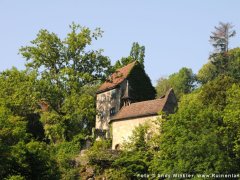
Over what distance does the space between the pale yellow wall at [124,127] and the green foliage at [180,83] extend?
4857cm

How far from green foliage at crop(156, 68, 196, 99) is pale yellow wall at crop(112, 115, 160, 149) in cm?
4857

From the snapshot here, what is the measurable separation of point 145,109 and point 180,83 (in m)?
53.1

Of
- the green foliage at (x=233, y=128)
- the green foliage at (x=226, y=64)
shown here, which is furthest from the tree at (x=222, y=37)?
the green foliage at (x=233, y=128)

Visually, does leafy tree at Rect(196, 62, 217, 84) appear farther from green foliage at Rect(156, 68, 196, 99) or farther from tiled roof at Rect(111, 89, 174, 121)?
tiled roof at Rect(111, 89, 174, 121)

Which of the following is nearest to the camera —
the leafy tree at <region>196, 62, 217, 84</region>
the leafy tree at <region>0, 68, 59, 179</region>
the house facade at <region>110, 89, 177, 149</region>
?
the leafy tree at <region>0, 68, 59, 179</region>

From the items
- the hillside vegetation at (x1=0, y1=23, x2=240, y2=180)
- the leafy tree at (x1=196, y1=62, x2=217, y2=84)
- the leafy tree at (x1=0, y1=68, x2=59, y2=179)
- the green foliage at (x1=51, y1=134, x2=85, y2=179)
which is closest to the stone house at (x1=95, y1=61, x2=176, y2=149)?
the hillside vegetation at (x1=0, y1=23, x2=240, y2=180)

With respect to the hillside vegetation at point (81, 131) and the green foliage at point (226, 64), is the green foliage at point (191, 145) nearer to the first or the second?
the hillside vegetation at point (81, 131)

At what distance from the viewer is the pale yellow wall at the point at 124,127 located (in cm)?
4288

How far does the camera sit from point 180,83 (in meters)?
95.5

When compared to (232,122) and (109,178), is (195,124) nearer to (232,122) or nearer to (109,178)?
(232,122)

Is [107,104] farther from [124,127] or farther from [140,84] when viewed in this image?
[124,127]

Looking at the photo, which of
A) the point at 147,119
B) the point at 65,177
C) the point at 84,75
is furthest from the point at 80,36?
the point at 65,177

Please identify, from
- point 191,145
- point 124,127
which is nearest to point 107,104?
point 124,127

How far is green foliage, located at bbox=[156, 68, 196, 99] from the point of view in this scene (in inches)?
3750
